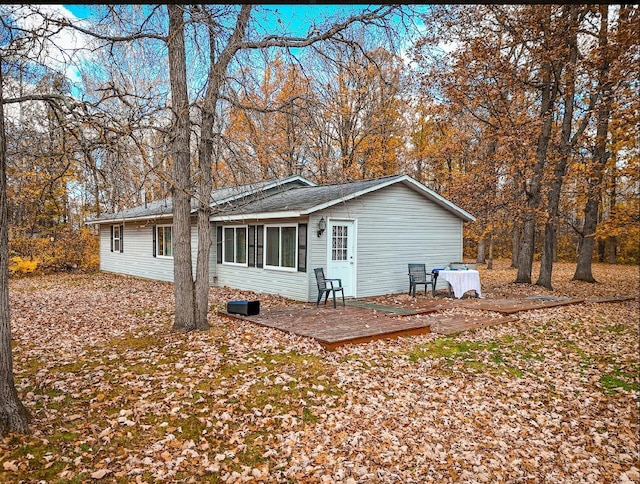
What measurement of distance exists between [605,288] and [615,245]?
11.9m

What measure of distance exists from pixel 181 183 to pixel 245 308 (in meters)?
2.71

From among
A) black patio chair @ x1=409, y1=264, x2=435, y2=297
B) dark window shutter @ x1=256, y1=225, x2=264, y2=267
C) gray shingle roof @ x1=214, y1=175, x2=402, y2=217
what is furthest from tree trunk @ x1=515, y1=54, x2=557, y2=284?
dark window shutter @ x1=256, y1=225, x2=264, y2=267

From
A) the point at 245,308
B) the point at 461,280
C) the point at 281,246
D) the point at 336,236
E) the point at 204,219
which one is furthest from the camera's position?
the point at 281,246

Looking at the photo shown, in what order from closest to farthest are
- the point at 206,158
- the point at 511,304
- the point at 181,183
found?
the point at 181,183, the point at 206,158, the point at 511,304

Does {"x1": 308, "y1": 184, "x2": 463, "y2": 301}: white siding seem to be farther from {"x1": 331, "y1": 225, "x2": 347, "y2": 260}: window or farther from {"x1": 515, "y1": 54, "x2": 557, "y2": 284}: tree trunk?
{"x1": 515, "y1": 54, "x2": 557, "y2": 284}: tree trunk

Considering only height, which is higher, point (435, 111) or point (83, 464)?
point (435, 111)

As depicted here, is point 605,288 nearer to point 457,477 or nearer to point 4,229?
point 457,477

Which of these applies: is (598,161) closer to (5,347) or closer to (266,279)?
(266,279)

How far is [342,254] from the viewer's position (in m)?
11.0

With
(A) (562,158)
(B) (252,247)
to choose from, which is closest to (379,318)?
(B) (252,247)

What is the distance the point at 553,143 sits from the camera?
1470 cm

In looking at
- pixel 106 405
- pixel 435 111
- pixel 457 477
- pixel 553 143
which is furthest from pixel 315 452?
pixel 553 143

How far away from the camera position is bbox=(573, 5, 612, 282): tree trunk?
10.2 meters

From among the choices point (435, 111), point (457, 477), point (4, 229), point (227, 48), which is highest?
point (435, 111)
